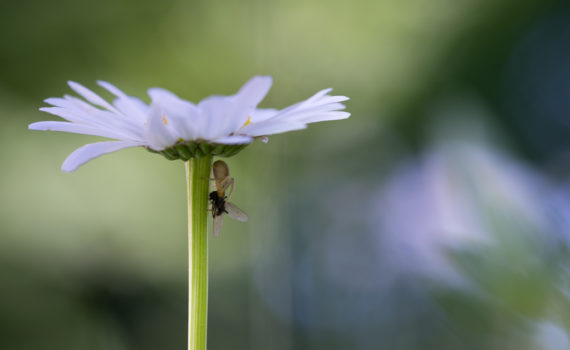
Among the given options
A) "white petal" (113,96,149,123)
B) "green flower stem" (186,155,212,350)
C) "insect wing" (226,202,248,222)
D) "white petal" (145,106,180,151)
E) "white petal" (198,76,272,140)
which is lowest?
"green flower stem" (186,155,212,350)

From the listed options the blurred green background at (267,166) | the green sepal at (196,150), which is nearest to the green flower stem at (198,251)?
the green sepal at (196,150)

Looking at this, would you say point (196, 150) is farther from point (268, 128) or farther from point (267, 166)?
point (267, 166)

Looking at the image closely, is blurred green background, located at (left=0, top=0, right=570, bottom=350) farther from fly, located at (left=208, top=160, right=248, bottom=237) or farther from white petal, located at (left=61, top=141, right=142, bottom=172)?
white petal, located at (left=61, top=141, right=142, bottom=172)

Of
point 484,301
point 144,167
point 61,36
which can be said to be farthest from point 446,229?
point 61,36

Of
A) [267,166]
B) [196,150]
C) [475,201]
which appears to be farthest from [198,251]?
[267,166]

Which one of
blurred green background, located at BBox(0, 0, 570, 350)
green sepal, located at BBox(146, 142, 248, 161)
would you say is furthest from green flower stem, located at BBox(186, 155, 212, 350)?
blurred green background, located at BBox(0, 0, 570, 350)

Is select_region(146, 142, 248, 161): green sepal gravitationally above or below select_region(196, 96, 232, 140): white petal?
below

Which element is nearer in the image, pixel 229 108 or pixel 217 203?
pixel 229 108
